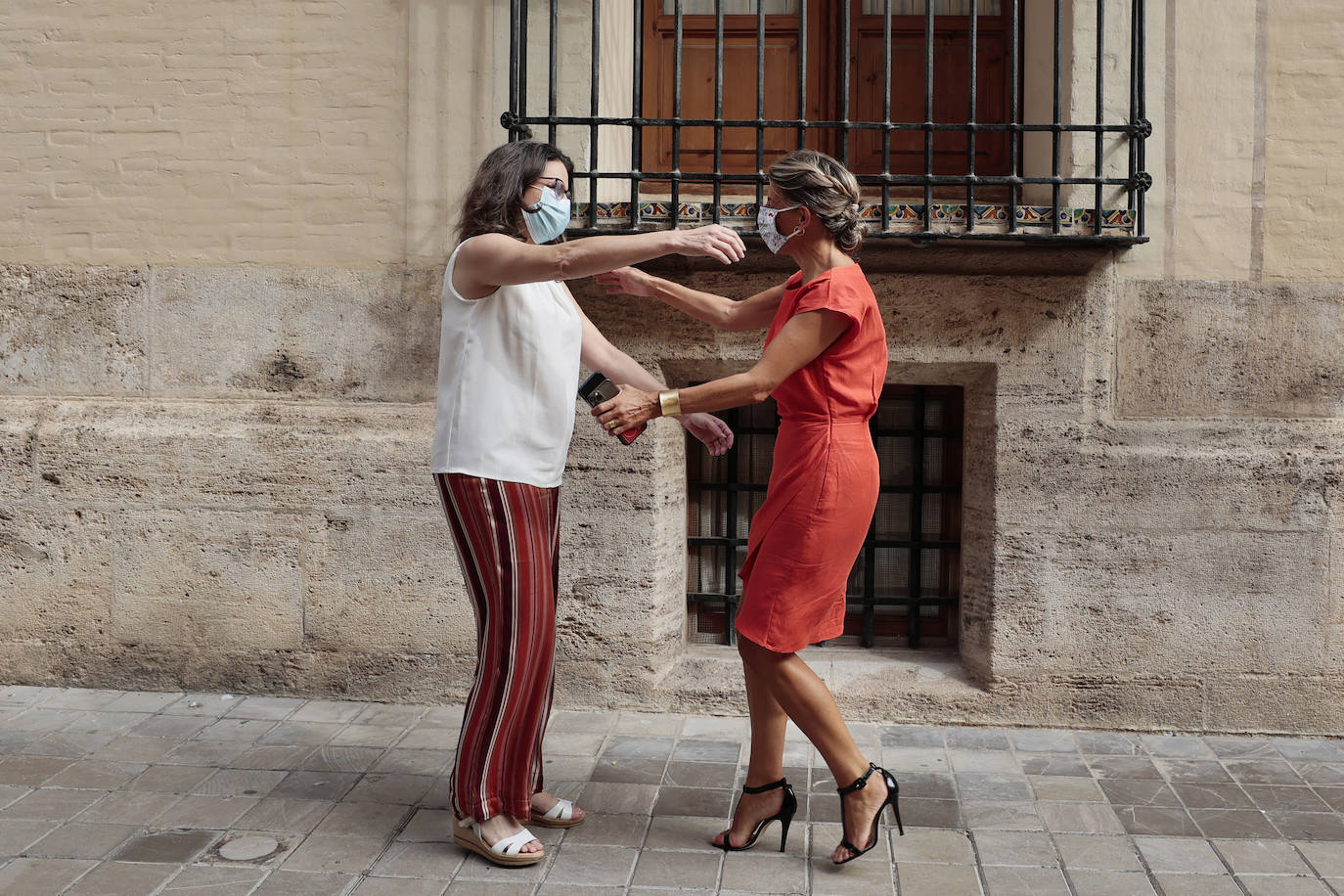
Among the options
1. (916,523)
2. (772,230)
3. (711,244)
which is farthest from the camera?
(916,523)

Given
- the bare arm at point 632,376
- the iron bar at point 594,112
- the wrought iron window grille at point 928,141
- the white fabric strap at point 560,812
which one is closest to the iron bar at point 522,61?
the wrought iron window grille at point 928,141

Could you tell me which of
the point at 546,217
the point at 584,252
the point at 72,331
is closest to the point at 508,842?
the point at 584,252

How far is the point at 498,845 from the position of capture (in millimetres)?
3020

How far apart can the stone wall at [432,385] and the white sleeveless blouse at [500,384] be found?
129cm

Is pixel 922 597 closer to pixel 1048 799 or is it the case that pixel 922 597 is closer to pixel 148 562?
pixel 1048 799

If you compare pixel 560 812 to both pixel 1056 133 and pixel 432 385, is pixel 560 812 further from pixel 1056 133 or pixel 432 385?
pixel 1056 133

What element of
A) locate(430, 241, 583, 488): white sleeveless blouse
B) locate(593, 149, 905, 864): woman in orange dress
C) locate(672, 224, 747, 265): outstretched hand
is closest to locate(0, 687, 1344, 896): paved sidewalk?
locate(593, 149, 905, 864): woman in orange dress

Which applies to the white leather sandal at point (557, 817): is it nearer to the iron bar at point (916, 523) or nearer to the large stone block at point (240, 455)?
the large stone block at point (240, 455)

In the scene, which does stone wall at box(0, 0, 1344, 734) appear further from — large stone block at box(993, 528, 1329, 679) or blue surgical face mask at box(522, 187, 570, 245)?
blue surgical face mask at box(522, 187, 570, 245)

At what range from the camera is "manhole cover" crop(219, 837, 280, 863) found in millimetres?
3051

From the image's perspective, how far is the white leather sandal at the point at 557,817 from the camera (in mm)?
3271

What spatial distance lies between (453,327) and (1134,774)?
2547 millimetres

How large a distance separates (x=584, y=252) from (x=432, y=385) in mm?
1808

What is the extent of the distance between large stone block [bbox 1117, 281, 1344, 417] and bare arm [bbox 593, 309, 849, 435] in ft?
6.07
